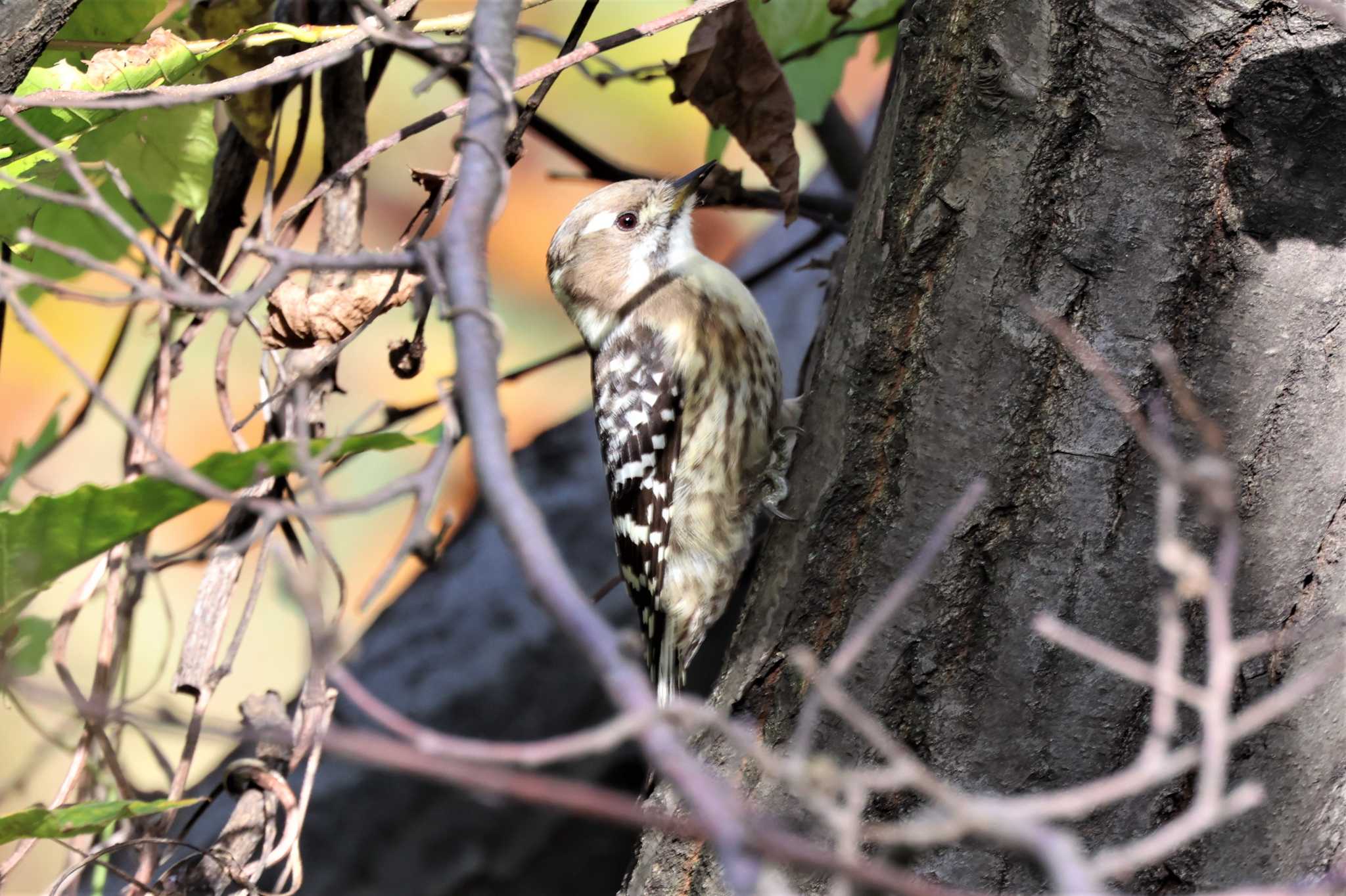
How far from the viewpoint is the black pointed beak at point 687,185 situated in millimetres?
2930

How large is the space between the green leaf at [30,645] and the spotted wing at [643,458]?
1.31 m

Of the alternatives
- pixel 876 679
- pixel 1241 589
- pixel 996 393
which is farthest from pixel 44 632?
pixel 1241 589

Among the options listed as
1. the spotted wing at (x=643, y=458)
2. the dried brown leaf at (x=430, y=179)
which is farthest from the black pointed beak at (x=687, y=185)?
the dried brown leaf at (x=430, y=179)

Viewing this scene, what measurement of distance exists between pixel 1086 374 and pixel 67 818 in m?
1.57

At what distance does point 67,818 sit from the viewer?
167 cm

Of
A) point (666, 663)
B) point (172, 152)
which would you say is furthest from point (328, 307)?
point (666, 663)

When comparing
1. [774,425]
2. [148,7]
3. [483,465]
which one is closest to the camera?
[483,465]

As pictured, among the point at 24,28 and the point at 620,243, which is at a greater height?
the point at 24,28

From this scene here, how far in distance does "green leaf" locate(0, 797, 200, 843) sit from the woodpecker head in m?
1.79

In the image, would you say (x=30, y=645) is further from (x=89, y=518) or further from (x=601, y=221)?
(x=601, y=221)

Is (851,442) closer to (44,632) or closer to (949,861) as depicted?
(949,861)

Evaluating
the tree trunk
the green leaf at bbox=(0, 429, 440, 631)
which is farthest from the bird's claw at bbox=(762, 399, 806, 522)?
the green leaf at bbox=(0, 429, 440, 631)

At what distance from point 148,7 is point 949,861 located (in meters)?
1.97

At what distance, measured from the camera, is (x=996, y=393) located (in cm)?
166
